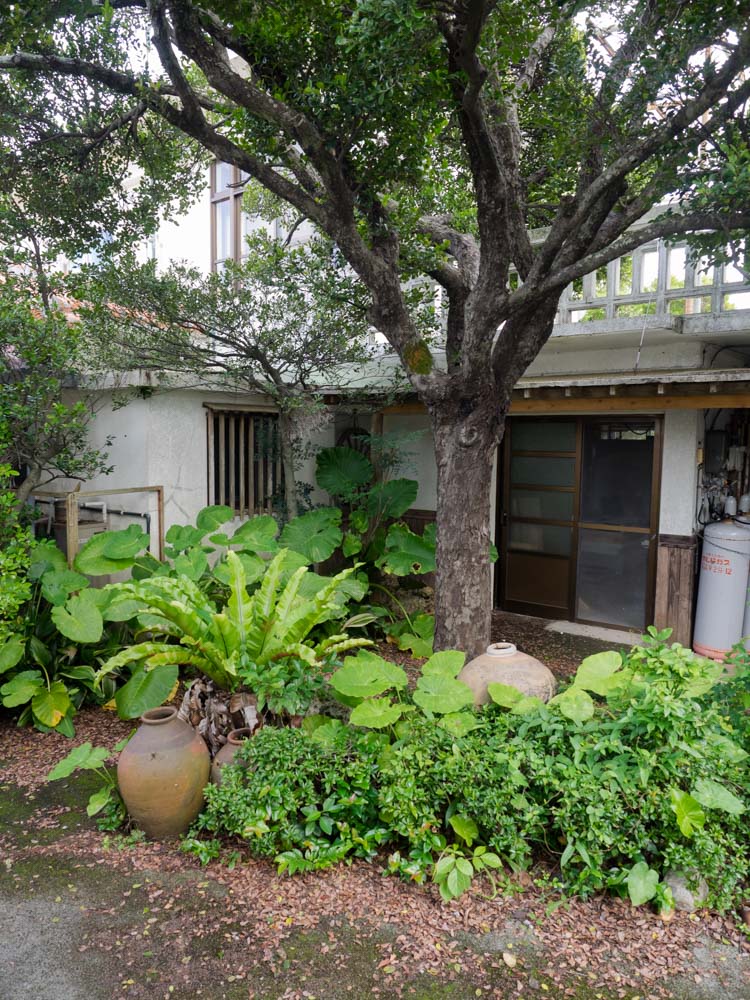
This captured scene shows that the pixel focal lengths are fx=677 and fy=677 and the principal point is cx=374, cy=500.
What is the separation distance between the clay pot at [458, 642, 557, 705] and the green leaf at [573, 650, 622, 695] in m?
0.22

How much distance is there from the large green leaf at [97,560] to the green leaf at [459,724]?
3.70m

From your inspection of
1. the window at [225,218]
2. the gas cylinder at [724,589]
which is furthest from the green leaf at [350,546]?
the window at [225,218]

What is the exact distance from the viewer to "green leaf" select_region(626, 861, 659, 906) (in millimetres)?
3105

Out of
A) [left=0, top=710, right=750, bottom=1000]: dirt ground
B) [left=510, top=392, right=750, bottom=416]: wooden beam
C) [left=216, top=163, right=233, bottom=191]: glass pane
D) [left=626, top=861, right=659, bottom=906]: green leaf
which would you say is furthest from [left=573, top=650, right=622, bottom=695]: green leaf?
[left=216, top=163, right=233, bottom=191]: glass pane

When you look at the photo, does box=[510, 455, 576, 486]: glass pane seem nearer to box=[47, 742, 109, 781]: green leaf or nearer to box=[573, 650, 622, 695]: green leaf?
box=[573, 650, 622, 695]: green leaf

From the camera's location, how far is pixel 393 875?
3.48 metres

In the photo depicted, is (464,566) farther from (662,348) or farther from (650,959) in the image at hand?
(662,348)

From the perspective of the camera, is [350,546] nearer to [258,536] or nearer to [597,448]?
[258,536]

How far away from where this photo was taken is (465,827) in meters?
3.44

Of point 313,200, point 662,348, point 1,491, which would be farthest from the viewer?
point 662,348

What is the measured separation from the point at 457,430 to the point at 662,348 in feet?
10.0

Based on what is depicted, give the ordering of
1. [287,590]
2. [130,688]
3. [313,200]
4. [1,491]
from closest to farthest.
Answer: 1. [287,590]
2. [130,688]
3. [313,200]
4. [1,491]

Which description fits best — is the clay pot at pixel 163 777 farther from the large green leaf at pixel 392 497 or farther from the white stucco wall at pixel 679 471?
the white stucco wall at pixel 679 471

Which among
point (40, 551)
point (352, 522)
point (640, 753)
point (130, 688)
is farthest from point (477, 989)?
point (352, 522)
